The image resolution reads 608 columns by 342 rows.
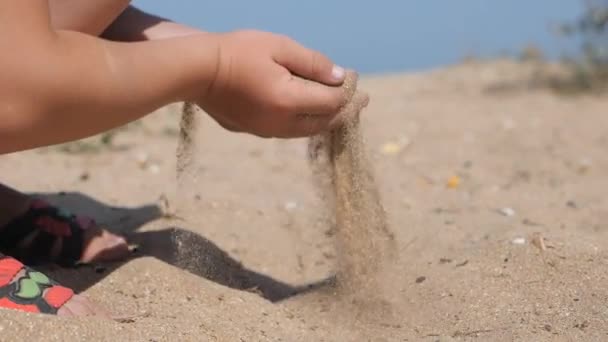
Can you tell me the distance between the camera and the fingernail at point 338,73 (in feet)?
5.90

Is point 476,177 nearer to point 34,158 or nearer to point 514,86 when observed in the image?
point 34,158

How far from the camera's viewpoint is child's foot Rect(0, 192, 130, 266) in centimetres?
202

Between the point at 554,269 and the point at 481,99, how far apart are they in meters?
3.40

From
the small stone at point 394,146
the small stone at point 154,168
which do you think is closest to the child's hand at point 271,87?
the small stone at point 154,168

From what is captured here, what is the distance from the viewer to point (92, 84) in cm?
149

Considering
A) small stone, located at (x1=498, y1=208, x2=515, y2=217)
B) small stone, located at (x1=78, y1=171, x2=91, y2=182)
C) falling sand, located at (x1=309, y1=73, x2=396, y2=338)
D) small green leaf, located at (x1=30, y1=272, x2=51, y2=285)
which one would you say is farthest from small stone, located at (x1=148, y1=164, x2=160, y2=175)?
small green leaf, located at (x1=30, y1=272, x2=51, y2=285)

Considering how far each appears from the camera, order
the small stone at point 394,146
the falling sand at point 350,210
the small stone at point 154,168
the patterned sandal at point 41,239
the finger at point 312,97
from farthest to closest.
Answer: the small stone at point 394,146 → the small stone at point 154,168 → the patterned sandal at point 41,239 → the falling sand at point 350,210 → the finger at point 312,97

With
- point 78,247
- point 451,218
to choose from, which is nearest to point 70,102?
point 78,247

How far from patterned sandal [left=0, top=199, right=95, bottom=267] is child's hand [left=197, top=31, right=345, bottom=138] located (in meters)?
0.47

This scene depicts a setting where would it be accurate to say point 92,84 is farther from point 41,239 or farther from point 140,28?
point 41,239

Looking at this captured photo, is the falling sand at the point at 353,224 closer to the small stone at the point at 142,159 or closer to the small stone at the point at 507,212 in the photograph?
the small stone at the point at 507,212

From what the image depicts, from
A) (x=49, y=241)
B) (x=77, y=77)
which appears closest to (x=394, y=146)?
(x=49, y=241)

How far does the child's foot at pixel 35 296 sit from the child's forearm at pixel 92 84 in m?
0.22

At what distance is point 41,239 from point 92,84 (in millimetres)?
647
